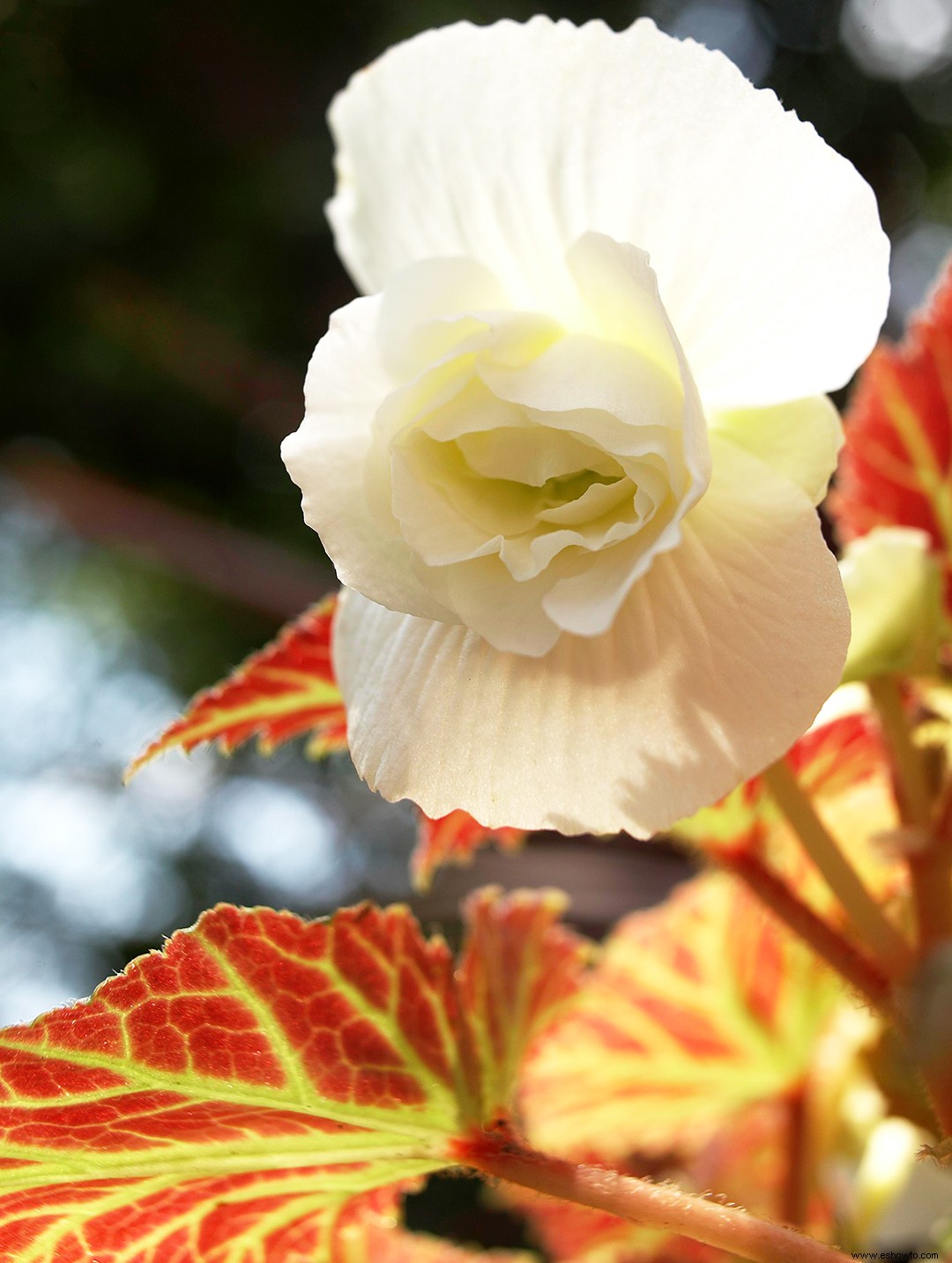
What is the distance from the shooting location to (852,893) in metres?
0.29

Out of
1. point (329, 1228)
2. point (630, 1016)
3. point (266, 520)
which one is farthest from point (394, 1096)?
point (266, 520)

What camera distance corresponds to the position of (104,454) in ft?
3.82

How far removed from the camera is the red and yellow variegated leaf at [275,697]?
0.30 meters

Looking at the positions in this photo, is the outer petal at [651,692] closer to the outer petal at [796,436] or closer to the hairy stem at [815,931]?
the outer petal at [796,436]

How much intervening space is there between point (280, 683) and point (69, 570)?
99 centimetres

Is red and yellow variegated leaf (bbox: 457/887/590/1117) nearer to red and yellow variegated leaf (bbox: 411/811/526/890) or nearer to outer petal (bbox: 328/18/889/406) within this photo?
red and yellow variegated leaf (bbox: 411/811/526/890)

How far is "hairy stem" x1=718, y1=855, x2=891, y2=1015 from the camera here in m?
0.29

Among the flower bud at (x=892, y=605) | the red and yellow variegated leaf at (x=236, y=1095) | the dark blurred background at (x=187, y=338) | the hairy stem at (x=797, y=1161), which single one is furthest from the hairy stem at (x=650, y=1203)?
the dark blurred background at (x=187, y=338)

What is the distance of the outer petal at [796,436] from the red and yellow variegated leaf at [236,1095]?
142 mm

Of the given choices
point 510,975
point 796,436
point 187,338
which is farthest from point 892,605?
point 187,338

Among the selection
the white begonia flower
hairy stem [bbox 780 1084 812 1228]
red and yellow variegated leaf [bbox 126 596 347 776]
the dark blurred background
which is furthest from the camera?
the dark blurred background

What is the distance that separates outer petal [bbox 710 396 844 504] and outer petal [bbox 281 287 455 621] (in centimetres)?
7

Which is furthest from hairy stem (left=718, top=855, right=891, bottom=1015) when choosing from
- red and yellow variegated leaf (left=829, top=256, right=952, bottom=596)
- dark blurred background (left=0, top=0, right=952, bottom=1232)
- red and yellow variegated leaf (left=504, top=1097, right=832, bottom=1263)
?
dark blurred background (left=0, top=0, right=952, bottom=1232)

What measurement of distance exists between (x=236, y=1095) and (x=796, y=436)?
18cm
